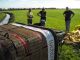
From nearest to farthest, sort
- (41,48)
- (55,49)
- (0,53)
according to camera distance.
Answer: (0,53) < (41,48) < (55,49)

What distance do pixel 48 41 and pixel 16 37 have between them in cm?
129

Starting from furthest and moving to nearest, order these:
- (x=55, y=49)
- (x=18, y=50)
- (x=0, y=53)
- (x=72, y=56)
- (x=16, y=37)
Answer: (x=72, y=56) < (x=55, y=49) < (x=16, y=37) < (x=18, y=50) < (x=0, y=53)

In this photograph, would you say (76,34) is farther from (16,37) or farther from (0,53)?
(0,53)

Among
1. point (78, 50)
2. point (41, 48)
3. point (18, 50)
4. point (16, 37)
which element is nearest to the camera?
point (18, 50)

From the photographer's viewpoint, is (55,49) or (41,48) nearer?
(41,48)

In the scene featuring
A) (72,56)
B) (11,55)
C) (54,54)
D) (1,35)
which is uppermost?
(1,35)

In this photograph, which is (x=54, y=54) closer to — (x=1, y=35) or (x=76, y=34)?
(x=1, y=35)

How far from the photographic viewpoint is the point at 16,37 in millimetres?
6758

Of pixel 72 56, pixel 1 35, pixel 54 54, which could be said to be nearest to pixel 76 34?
pixel 72 56

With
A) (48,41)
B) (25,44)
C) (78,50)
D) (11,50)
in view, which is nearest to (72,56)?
(78,50)

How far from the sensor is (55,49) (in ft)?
25.8

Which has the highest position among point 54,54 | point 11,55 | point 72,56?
point 11,55

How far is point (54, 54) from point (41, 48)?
894 millimetres

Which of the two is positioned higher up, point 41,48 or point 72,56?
point 41,48
